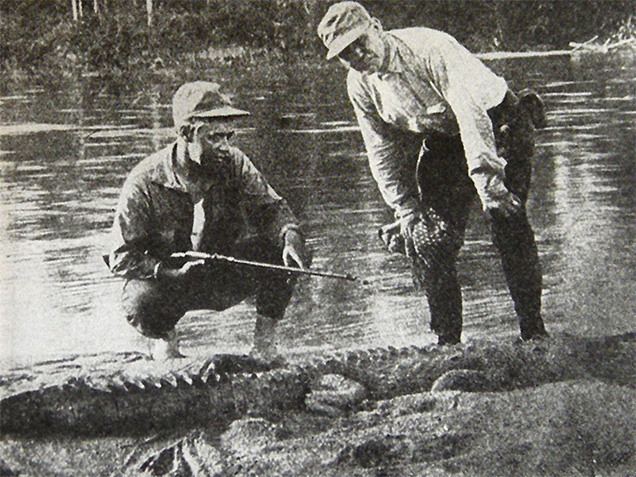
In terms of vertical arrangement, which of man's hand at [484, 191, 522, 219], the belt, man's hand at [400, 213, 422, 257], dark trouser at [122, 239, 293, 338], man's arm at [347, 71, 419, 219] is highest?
the belt

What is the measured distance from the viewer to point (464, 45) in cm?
293

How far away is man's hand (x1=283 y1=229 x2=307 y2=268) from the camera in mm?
2766

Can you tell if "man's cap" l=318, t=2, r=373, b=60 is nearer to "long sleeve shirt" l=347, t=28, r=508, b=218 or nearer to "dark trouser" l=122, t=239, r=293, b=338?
"long sleeve shirt" l=347, t=28, r=508, b=218

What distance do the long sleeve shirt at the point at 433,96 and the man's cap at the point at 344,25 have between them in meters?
0.09

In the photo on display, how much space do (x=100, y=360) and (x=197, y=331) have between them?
292mm

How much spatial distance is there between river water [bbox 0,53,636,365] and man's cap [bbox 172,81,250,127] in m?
0.08

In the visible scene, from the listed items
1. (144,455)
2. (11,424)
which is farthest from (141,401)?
(11,424)

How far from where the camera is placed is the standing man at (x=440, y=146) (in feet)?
8.98

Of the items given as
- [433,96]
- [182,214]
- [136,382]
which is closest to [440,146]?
[433,96]

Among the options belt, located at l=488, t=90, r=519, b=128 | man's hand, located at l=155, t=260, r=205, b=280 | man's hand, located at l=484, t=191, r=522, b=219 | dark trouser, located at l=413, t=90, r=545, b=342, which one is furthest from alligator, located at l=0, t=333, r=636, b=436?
belt, located at l=488, t=90, r=519, b=128

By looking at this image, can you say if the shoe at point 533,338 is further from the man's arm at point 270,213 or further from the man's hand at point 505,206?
the man's arm at point 270,213

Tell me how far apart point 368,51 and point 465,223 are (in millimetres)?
627


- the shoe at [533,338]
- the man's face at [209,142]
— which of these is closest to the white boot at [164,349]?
the man's face at [209,142]

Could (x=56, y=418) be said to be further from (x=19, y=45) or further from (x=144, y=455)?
(x=19, y=45)
